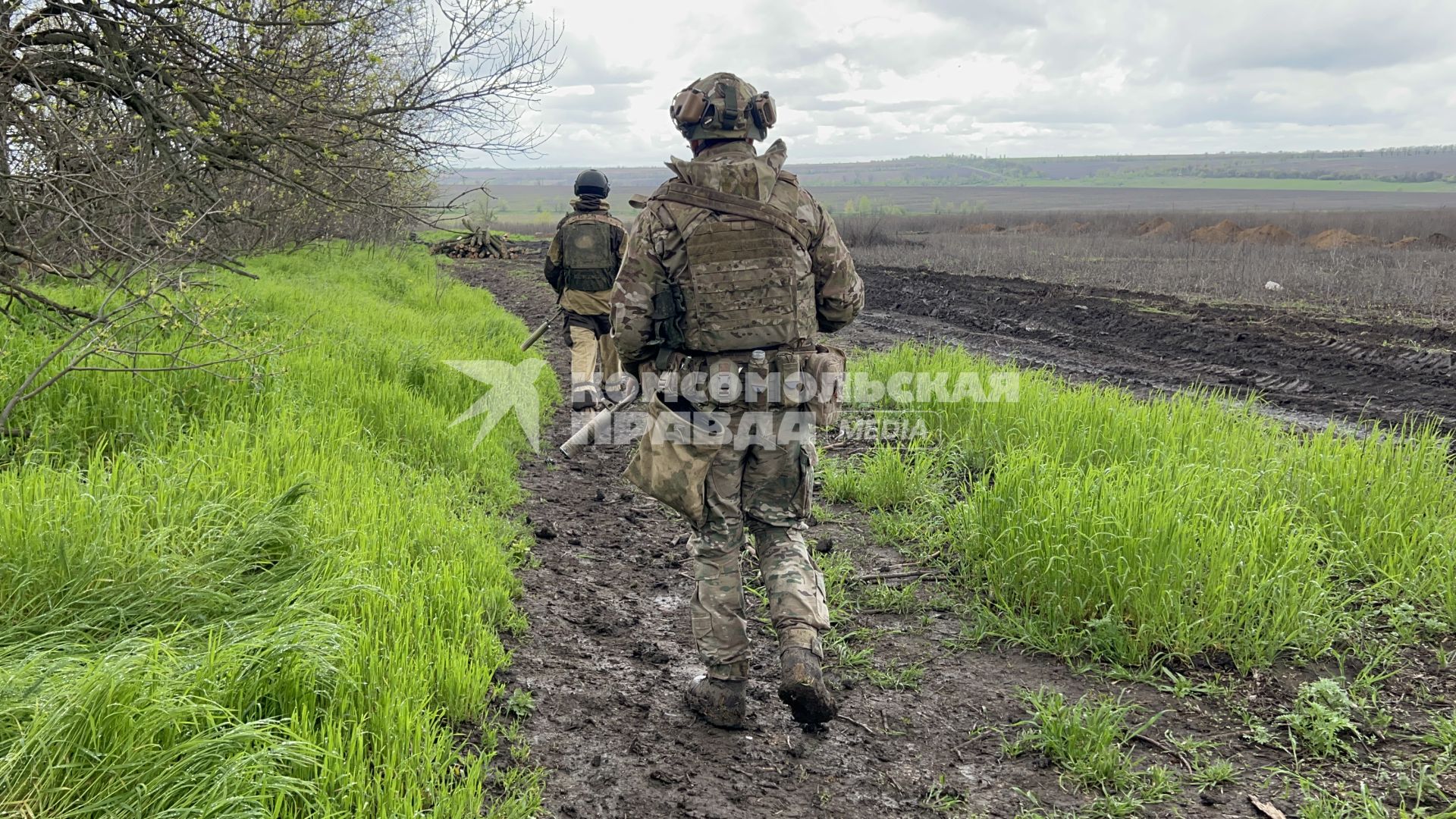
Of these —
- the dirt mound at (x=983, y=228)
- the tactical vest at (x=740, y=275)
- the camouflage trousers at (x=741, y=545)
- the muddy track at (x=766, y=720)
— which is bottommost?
the muddy track at (x=766, y=720)

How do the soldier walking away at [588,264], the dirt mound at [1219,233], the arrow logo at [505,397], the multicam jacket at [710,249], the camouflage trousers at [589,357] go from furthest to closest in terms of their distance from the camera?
the dirt mound at [1219,233]
the camouflage trousers at [589,357]
the soldier walking away at [588,264]
the arrow logo at [505,397]
the multicam jacket at [710,249]

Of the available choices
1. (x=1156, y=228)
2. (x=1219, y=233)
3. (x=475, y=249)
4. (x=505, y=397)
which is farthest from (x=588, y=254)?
(x=1156, y=228)

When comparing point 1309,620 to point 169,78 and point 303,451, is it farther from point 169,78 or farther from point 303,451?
point 169,78

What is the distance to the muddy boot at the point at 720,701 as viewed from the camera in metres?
2.81

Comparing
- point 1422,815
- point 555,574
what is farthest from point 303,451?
point 1422,815

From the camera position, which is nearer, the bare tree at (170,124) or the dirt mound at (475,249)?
the bare tree at (170,124)

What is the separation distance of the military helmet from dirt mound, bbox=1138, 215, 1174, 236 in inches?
1799

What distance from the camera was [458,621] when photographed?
303 cm

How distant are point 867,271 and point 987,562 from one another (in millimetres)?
19122

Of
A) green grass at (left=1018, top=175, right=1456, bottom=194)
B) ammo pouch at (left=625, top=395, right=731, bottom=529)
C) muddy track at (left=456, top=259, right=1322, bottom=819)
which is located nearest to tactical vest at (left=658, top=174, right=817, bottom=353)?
ammo pouch at (left=625, top=395, right=731, bottom=529)

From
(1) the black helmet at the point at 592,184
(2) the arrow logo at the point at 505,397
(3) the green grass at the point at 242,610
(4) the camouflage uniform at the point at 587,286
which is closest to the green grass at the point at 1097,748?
(3) the green grass at the point at 242,610

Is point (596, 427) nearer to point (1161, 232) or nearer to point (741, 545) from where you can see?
point (741, 545)

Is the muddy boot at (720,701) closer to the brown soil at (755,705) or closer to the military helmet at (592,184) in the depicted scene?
the brown soil at (755,705)

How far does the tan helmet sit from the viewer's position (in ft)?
10.2
